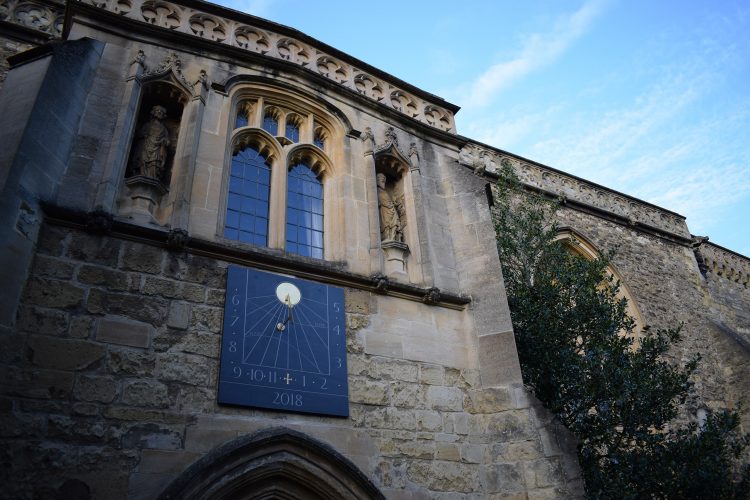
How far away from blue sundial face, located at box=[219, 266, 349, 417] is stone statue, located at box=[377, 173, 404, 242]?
1.50 meters

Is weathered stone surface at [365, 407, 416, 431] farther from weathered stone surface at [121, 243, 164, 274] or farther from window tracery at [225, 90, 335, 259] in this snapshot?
weathered stone surface at [121, 243, 164, 274]

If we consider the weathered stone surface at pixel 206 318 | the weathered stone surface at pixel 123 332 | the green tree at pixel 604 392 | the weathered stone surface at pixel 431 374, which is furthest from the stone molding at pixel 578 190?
the weathered stone surface at pixel 123 332

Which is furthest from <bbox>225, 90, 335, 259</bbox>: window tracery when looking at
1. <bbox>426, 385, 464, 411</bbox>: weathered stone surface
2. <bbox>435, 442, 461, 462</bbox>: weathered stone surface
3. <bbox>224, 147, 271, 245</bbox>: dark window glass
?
<bbox>435, 442, 461, 462</bbox>: weathered stone surface

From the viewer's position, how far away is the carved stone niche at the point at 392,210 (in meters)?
7.39

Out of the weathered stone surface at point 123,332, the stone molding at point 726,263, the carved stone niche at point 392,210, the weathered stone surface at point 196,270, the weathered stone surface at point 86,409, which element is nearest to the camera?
the weathered stone surface at point 86,409

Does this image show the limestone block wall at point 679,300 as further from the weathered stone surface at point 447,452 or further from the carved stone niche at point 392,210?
the weathered stone surface at point 447,452

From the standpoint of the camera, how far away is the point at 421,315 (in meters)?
7.04

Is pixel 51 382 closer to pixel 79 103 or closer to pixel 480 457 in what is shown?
pixel 79 103

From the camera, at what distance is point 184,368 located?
5.29 metres

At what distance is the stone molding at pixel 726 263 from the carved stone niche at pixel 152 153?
1668 cm

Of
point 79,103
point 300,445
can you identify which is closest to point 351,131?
point 79,103

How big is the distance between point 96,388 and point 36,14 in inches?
288

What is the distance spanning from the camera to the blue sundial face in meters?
5.52

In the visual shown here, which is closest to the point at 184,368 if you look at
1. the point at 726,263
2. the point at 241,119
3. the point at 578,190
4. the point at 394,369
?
the point at 394,369
